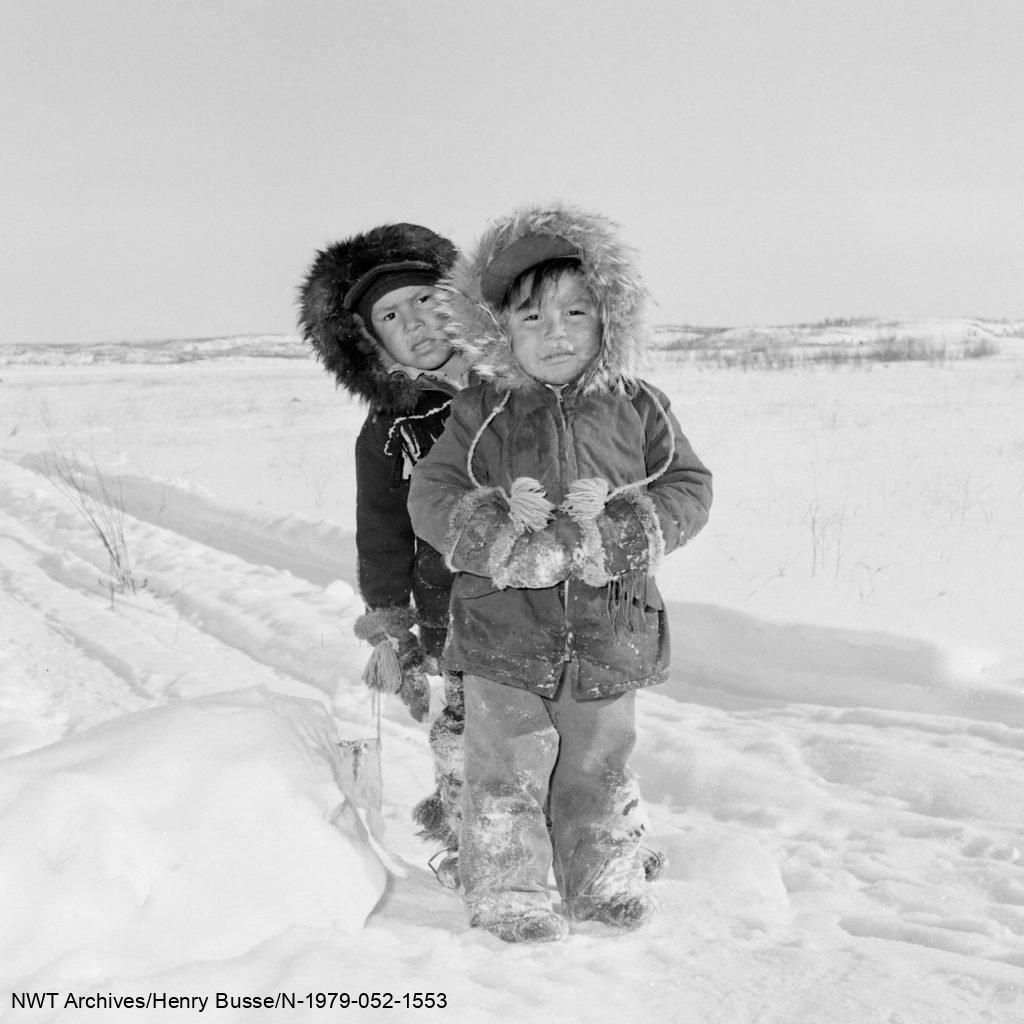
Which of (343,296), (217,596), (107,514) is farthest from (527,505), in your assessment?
(107,514)

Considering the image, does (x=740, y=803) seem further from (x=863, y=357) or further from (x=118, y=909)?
(x=863, y=357)

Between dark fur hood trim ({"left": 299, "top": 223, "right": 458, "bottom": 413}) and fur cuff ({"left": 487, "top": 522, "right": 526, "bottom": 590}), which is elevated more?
dark fur hood trim ({"left": 299, "top": 223, "right": 458, "bottom": 413})

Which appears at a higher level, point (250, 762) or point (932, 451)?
point (250, 762)

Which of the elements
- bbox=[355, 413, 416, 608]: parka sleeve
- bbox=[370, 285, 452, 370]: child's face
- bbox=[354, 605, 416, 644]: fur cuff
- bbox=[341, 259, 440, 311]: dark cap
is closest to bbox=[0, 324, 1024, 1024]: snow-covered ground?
bbox=[354, 605, 416, 644]: fur cuff

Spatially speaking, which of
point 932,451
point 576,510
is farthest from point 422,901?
point 932,451

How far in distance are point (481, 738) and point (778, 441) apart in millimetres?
9550

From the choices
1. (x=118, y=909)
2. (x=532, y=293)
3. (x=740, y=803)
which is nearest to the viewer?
(x=118, y=909)

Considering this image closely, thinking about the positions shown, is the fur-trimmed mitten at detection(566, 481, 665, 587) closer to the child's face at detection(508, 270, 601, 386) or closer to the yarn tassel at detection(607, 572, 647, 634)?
the yarn tassel at detection(607, 572, 647, 634)

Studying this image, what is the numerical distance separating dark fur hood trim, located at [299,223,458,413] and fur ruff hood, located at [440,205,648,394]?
0.44 meters

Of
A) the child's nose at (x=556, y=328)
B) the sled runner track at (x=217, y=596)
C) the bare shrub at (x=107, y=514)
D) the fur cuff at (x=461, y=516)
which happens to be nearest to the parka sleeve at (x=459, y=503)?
the fur cuff at (x=461, y=516)

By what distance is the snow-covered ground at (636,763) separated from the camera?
1805 mm

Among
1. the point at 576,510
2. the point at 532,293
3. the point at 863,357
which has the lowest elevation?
the point at 863,357

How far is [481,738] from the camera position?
90.3 inches

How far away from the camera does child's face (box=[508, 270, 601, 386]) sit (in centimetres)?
227
